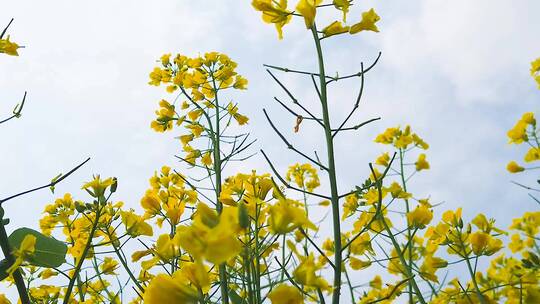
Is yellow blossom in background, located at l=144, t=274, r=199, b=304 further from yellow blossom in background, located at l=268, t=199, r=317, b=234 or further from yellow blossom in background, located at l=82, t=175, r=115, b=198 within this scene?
yellow blossom in background, located at l=82, t=175, r=115, b=198

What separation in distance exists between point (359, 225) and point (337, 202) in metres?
1.67

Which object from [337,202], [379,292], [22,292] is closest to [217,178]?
[379,292]

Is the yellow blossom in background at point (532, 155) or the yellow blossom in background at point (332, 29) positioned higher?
the yellow blossom in background at point (532, 155)

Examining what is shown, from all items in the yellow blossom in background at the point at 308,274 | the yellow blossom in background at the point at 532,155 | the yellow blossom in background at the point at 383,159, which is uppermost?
the yellow blossom in background at the point at 532,155

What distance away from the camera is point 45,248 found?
1.39m

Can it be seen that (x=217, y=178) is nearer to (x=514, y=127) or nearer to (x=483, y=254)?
(x=483, y=254)

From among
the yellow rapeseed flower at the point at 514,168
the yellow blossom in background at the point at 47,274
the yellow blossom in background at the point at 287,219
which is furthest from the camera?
the yellow rapeseed flower at the point at 514,168

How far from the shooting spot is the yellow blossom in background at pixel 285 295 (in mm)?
781

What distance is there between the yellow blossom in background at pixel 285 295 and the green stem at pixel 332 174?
0.36 m

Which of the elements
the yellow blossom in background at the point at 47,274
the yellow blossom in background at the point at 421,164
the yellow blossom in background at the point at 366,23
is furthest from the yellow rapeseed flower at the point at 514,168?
the yellow blossom in background at the point at 47,274

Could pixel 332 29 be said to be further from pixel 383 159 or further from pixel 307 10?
pixel 383 159

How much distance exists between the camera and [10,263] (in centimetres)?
115

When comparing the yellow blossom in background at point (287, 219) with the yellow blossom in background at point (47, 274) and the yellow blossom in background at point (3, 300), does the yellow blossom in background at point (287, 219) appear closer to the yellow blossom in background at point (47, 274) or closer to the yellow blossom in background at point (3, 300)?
the yellow blossom in background at point (3, 300)

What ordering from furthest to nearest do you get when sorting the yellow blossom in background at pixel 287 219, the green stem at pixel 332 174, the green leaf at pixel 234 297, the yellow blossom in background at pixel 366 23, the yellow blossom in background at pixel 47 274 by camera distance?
the yellow blossom in background at pixel 47 274 < the yellow blossom in background at pixel 366 23 < the green stem at pixel 332 174 < the green leaf at pixel 234 297 < the yellow blossom in background at pixel 287 219
